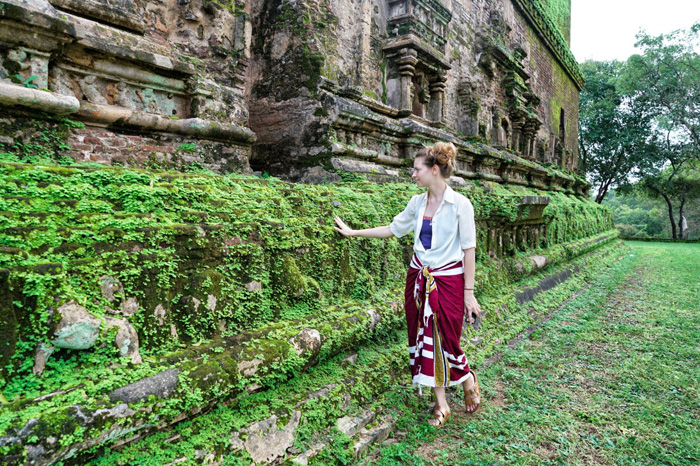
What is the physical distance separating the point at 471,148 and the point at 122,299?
808cm

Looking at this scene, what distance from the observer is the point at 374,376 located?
2428mm

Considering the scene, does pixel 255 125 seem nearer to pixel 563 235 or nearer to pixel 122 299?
pixel 122 299

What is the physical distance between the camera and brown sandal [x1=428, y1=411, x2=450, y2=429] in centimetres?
229

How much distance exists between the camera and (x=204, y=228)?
191 centimetres

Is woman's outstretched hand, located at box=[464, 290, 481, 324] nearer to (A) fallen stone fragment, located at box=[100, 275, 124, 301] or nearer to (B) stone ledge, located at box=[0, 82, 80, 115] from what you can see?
(A) fallen stone fragment, located at box=[100, 275, 124, 301]

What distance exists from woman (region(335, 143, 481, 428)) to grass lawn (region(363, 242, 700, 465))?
23cm

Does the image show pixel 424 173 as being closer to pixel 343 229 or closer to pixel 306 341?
pixel 343 229

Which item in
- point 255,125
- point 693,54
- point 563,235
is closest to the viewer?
point 255,125

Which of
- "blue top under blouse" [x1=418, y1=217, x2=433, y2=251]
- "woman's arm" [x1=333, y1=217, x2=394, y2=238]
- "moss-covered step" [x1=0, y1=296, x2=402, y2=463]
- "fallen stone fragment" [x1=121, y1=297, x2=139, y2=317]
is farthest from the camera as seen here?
"woman's arm" [x1=333, y1=217, x2=394, y2=238]

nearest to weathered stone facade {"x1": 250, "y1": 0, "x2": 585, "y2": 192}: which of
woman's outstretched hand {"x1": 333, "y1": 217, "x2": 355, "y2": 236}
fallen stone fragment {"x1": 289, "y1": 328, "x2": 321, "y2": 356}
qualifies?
woman's outstretched hand {"x1": 333, "y1": 217, "x2": 355, "y2": 236}

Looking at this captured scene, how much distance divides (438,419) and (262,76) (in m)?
5.42

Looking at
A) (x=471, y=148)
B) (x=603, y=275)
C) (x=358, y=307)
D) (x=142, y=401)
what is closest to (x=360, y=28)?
(x=471, y=148)

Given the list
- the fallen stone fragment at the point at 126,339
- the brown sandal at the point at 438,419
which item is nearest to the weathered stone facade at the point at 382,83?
the brown sandal at the point at 438,419

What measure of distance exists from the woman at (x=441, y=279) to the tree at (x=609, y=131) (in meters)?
27.5
